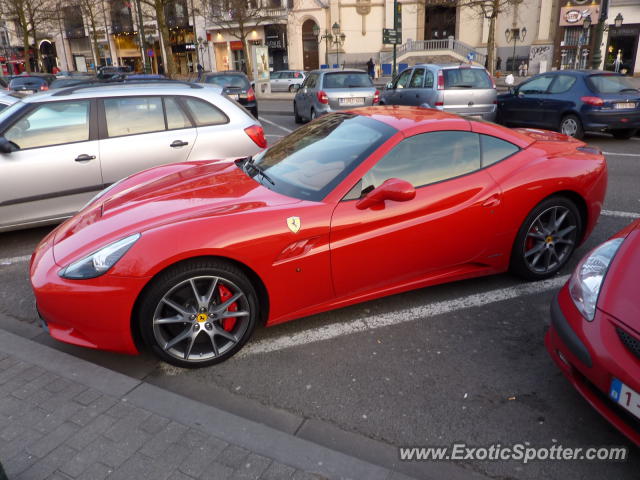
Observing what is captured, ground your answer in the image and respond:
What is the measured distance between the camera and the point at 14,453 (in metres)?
2.34

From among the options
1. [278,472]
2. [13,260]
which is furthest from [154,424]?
[13,260]

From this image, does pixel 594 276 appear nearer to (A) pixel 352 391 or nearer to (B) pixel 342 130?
(A) pixel 352 391

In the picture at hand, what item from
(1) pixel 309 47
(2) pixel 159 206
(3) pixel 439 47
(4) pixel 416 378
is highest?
(1) pixel 309 47

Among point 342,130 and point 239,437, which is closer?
point 239,437

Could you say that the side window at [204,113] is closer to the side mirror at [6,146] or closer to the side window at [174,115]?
the side window at [174,115]

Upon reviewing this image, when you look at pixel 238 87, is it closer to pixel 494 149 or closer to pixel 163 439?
pixel 494 149

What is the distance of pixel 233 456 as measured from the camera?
7.54 ft

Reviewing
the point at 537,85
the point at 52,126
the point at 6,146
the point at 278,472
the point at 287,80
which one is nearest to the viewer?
the point at 278,472

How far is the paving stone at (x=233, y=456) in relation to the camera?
2.26 m

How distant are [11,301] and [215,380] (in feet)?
7.08

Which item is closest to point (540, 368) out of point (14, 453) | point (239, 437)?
point (239, 437)

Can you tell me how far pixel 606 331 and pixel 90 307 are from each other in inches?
102

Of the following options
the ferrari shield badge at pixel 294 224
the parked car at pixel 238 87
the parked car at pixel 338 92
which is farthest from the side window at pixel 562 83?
the ferrari shield badge at pixel 294 224

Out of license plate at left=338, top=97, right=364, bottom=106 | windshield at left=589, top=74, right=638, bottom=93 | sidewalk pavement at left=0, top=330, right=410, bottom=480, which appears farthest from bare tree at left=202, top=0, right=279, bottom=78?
sidewalk pavement at left=0, top=330, right=410, bottom=480
